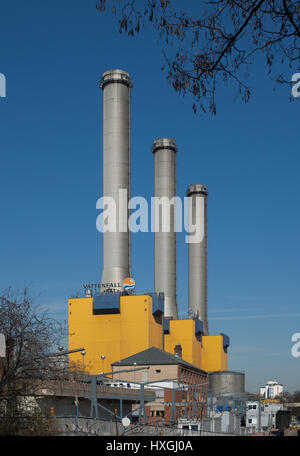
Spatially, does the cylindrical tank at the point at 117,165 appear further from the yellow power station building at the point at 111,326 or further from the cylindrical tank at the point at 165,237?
the cylindrical tank at the point at 165,237

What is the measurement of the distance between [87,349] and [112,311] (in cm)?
503

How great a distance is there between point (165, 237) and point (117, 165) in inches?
851

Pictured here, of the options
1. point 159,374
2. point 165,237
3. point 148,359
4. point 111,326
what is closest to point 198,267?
point 165,237

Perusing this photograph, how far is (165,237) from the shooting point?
87750mm

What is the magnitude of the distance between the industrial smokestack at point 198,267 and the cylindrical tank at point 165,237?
34.4 feet

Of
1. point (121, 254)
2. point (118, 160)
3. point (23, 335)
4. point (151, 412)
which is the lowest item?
point (151, 412)

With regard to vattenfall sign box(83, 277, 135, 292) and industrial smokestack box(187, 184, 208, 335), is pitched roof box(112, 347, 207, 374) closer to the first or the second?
vattenfall sign box(83, 277, 135, 292)

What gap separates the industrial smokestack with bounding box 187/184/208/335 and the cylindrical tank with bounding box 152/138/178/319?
10.5 meters

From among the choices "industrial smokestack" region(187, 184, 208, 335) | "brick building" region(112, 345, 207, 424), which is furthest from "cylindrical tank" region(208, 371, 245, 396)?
"brick building" region(112, 345, 207, 424)

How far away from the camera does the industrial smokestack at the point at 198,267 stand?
324ft

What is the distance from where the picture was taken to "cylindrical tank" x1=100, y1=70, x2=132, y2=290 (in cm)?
6656
